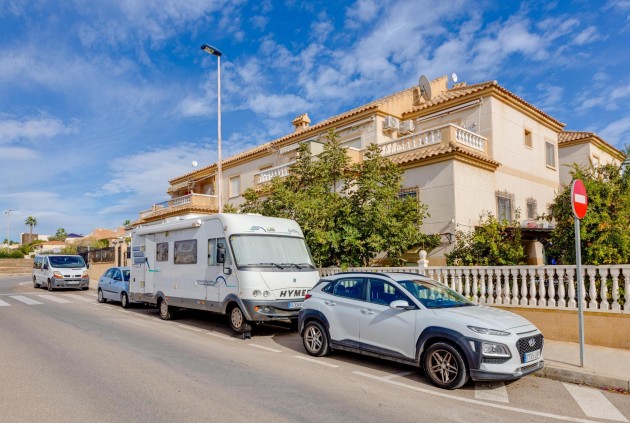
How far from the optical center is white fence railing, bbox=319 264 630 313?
8.49m

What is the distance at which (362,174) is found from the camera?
1411cm

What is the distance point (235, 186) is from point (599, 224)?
23407 millimetres

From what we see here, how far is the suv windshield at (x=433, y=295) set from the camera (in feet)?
24.0

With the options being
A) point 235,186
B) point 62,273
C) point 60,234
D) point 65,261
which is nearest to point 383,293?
point 62,273

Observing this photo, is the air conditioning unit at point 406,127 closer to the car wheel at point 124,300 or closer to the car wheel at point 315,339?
the car wheel at point 124,300

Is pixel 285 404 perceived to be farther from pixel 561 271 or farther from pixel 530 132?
pixel 530 132

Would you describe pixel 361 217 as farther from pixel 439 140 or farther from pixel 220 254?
pixel 439 140

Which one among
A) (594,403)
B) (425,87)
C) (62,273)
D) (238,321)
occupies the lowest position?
(594,403)

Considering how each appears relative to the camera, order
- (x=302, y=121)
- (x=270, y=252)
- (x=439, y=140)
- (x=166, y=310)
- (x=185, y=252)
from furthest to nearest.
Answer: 1. (x=302, y=121)
2. (x=439, y=140)
3. (x=166, y=310)
4. (x=185, y=252)
5. (x=270, y=252)

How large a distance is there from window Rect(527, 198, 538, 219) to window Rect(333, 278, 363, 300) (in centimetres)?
1318

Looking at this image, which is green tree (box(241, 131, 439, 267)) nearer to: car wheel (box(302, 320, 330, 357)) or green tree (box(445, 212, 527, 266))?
green tree (box(445, 212, 527, 266))

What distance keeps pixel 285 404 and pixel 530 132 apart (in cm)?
1782

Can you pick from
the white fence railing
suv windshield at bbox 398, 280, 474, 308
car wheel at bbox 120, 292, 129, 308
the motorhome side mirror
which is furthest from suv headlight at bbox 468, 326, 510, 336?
car wheel at bbox 120, 292, 129, 308

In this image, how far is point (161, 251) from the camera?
529 inches
